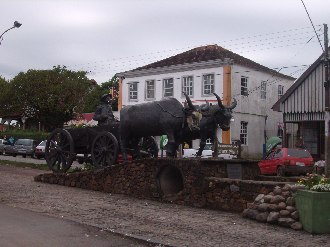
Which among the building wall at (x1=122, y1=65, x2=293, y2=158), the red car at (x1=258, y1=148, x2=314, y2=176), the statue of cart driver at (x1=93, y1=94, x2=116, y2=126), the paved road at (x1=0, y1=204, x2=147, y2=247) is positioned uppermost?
the building wall at (x1=122, y1=65, x2=293, y2=158)

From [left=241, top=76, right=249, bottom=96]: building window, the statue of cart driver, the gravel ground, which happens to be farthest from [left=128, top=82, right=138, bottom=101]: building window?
the gravel ground

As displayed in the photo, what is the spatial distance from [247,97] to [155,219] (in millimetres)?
26972

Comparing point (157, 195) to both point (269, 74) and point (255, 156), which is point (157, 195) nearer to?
point (255, 156)

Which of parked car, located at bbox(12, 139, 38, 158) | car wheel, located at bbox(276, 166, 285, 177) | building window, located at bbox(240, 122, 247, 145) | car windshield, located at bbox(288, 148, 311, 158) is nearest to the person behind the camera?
car wheel, located at bbox(276, 166, 285, 177)

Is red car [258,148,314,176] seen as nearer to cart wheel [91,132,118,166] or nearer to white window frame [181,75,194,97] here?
cart wheel [91,132,118,166]

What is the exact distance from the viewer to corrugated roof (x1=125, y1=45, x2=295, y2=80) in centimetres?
3647

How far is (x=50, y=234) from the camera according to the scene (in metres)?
→ 8.82

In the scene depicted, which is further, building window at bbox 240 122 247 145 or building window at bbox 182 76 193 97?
building window at bbox 182 76 193 97

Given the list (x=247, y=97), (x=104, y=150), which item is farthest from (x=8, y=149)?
(x=104, y=150)

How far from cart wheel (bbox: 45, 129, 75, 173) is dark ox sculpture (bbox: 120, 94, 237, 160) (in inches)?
134

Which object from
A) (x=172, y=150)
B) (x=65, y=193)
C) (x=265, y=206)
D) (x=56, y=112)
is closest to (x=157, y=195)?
(x=172, y=150)

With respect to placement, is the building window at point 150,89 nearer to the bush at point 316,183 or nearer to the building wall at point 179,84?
the building wall at point 179,84

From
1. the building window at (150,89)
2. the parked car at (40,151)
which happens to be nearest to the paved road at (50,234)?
the parked car at (40,151)

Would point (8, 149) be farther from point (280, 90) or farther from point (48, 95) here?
point (280, 90)
